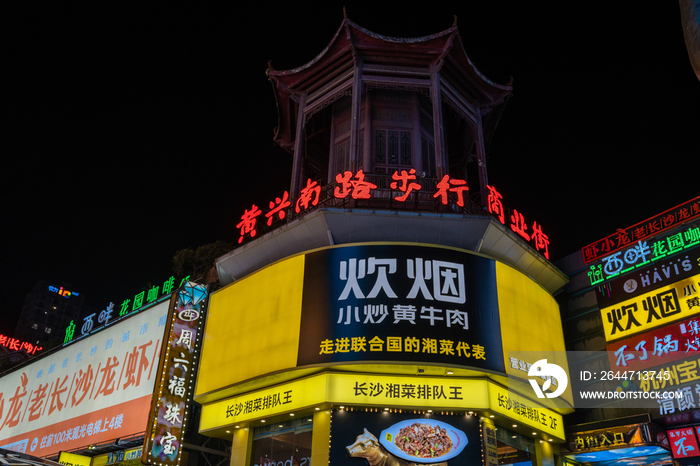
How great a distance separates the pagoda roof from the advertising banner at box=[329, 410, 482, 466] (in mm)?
14191

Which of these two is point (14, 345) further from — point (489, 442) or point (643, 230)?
point (643, 230)

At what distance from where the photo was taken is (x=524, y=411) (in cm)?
1797

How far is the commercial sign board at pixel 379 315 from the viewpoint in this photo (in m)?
17.0

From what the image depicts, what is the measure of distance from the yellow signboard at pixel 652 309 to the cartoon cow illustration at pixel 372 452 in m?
8.97

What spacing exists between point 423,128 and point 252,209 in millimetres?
8960

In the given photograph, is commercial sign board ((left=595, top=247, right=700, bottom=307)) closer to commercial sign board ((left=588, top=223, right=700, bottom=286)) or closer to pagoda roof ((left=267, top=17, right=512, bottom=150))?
commercial sign board ((left=588, top=223, right=700, bottom=286))

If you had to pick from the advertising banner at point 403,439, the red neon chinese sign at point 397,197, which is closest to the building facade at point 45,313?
the red neon chinese sign at point 397,197

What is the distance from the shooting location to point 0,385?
33.6 metres

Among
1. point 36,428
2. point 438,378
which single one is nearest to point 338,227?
point 438,378

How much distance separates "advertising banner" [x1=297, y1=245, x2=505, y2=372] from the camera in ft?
55.5

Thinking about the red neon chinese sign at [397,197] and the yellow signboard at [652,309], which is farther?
the red neon chinese sign at [397,197]

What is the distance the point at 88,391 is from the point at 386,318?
1685cm

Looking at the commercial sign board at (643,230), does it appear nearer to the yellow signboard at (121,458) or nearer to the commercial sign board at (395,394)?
the commercial sign board at (395,394)

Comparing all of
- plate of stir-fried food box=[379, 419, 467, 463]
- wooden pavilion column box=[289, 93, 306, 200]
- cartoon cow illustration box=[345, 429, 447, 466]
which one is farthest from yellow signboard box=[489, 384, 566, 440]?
wooden pavilion column box=[289, 93, 306, 200]
